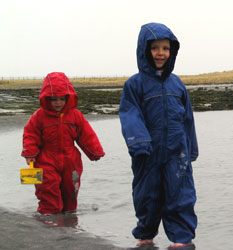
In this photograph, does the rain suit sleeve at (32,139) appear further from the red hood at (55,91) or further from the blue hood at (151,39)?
the blue hood at (151,39)

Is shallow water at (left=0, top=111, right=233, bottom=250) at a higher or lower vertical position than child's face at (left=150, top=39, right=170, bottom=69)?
lower

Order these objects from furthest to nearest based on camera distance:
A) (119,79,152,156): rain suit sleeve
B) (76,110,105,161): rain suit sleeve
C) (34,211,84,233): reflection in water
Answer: (76,110,105,161): rain suit sleeve → (34,211,84,233): reflection in water → (119,79,152,156): rain suit sleeve

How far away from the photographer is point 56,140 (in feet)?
20.4

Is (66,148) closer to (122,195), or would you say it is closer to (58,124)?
(58,124)

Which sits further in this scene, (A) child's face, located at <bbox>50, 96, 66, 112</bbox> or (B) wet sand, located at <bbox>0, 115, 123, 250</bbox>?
(A) child's face, located at <bbox>50, 96, 66, 112</bbox>

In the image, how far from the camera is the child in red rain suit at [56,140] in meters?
6.21

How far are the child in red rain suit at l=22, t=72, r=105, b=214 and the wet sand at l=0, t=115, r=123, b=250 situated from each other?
40cm

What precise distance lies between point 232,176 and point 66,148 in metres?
3.10

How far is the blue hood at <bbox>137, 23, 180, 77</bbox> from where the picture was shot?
4555 millimetres

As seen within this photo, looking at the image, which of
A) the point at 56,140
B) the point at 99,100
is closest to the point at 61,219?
the point at 56,140

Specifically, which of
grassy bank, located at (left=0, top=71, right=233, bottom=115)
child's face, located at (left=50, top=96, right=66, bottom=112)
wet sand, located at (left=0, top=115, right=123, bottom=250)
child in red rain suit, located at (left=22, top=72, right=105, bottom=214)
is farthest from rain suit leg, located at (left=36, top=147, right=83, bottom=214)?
grassy bank, located at (left=0, top=71, right=233, bottom=115)

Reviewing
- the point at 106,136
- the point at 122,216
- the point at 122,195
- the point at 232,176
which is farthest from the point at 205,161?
the point at 106,136

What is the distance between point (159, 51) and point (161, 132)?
2.17ft

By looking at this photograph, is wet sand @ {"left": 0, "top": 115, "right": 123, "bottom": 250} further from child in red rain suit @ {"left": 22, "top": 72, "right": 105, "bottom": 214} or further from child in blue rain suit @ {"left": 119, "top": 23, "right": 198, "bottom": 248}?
child in blue rain suit @ {"left": 119, "top": 23, "right": 198, "bottom": 248}
